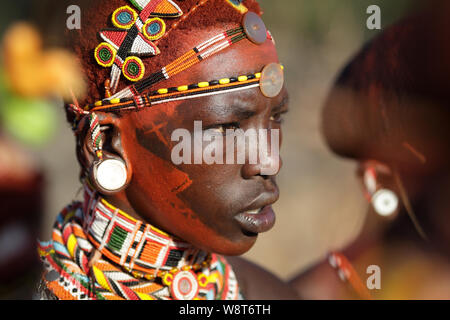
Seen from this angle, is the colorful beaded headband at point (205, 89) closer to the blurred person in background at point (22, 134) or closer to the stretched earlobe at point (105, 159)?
the stretched earlobe at point (105, 159)

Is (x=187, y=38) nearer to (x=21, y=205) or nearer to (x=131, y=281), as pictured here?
(x=131, y=281)

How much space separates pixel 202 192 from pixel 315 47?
408cm

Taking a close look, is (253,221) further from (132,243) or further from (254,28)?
(254,28)

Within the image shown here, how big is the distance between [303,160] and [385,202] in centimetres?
247

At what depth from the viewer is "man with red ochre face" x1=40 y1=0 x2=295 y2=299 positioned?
1952mm

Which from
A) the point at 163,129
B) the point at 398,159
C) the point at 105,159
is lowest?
the point at 398,159

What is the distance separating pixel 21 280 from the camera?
285 centimetres

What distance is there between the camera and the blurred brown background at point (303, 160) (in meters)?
5.11

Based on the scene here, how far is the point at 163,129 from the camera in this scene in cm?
198

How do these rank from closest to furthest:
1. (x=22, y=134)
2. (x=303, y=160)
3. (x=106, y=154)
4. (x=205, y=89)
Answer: (x=205, y=89), (x=106, y=154), (x=22, y=134), (x=303, y=160)

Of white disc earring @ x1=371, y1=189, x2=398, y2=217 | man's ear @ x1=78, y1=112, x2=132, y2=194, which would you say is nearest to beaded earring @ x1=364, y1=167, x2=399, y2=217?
white disc earring @ x1=371, y1=189, x2=398, y2=217

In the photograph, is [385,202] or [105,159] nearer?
[105,159]

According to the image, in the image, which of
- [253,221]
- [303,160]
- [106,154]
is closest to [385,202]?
[253,221]

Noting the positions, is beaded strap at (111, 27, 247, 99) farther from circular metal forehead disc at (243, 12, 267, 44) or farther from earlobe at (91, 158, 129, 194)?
earlobe at (91, 158, 129, 194)
